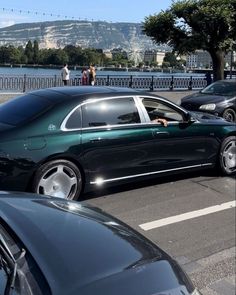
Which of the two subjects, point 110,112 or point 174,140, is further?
point 174,140

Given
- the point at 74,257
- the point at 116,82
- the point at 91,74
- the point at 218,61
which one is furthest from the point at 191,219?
the point at 116,82

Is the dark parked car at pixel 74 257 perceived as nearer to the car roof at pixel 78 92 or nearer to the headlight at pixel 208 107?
the car roof at pixel 78 92

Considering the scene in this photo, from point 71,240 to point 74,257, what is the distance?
0.59ft

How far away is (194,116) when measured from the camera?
25.7ft

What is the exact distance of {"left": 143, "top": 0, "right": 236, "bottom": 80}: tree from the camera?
2672 cm

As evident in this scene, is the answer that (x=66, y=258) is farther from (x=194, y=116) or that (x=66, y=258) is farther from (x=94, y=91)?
(x=194, y=116)

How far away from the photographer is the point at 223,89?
15.3m

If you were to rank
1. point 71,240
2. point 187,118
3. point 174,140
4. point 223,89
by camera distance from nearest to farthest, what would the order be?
point 71,240, point 174,140, point 187,118, point 223,89

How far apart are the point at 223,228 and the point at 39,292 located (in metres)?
4.19

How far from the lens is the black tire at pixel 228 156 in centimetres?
802

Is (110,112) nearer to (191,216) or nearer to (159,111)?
(159,111)

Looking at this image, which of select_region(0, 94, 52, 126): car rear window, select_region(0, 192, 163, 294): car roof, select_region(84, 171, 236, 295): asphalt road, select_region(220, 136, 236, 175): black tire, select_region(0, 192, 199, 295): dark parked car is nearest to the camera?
select_region(0, 192, 199, 295): dark parked car

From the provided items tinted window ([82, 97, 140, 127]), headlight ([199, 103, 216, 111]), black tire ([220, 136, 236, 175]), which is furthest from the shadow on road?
headlight ([199, 103, 216, 111])

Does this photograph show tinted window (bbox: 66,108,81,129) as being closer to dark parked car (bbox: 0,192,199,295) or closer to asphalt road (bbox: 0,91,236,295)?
asphalt road (bbox: 0,91,236,295)
